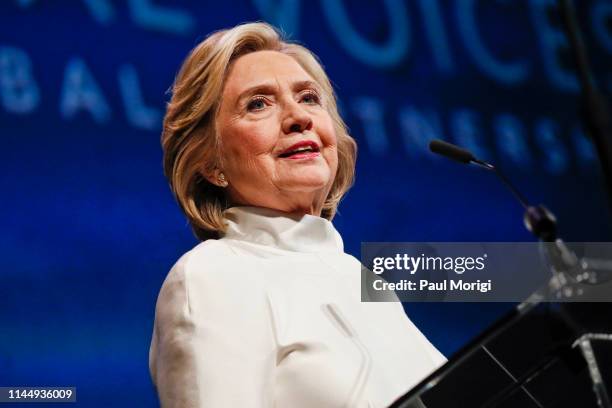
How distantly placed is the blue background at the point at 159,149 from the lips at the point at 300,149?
585 mm

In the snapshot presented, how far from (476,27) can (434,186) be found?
49cm

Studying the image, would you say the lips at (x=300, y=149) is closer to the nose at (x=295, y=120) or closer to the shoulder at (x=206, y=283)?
the nose at (x=295, y=120)

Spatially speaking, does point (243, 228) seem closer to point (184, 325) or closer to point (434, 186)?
point (184, 325)

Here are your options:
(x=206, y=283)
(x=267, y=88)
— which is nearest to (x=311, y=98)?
(x=267, y=88)

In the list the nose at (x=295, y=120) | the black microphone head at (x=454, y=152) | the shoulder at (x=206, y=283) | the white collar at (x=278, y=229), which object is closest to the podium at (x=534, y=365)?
the black microphone head at (x=454, y=152)

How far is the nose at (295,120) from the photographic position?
164 cm

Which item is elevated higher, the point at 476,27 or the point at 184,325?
the point at 476,27

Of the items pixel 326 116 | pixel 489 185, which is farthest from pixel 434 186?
pixel 326 116

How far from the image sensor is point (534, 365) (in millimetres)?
966

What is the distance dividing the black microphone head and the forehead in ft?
1.70

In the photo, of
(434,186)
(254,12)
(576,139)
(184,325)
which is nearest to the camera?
(184,325)

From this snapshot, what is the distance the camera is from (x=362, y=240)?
7.75 feet

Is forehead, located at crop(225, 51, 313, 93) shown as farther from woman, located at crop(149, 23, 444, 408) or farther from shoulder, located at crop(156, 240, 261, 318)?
shoulder, located at crop(156, 240, 261, 318)

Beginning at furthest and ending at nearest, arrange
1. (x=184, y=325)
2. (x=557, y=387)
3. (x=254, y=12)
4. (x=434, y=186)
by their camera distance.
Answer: (x=434, y=186)
(x=254, y=12)
(x=184, y=325)
(x=557, y=387)
